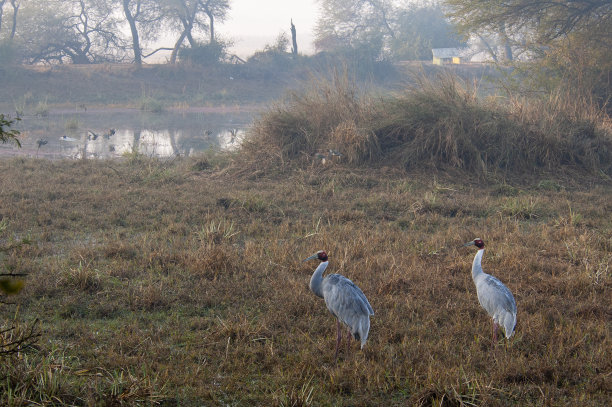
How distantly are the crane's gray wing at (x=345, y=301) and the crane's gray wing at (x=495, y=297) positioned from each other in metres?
0.91

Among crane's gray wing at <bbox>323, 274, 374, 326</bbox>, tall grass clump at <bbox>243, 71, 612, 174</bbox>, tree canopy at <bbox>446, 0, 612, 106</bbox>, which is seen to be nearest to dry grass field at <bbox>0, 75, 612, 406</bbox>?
crane's gray wing at <bbox>323, 274, 374, 326</bbox>

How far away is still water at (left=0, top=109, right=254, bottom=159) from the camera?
14.5 metres

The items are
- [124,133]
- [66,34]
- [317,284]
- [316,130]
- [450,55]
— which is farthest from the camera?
[450,55]

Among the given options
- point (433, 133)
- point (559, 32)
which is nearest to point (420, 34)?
point (559, 32)

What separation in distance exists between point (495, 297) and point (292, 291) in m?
1.72

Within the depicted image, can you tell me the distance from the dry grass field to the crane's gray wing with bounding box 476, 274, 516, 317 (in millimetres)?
→ 234

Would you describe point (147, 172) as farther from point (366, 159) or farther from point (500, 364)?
point (500, 364)

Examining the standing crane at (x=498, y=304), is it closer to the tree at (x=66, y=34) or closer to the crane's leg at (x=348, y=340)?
the crane's leg at (x=348, y=340)

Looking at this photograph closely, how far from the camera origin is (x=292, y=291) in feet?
15.9

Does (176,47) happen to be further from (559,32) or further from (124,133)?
(559,32)

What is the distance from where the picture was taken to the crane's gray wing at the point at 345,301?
12.5 ft

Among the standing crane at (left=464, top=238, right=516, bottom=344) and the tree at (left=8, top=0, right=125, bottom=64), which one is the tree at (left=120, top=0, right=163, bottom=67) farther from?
the standing crane at (left=464, top=238, right=516, bottom=344)

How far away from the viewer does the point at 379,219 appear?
7.59m

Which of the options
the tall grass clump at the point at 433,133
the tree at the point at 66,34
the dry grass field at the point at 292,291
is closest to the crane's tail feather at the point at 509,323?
the dry grass field at the point at 292,291
